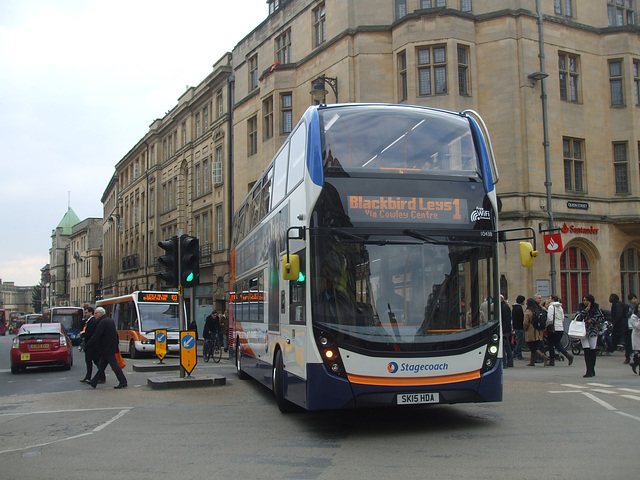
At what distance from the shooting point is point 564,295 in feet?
87.3

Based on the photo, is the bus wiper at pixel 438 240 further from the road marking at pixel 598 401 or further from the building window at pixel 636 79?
the building window at pixel 636 79

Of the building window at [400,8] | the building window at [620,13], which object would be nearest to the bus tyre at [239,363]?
the building window at [400,8]

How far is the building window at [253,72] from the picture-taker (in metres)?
38.5

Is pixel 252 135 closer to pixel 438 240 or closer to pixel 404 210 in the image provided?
pixel 404 210

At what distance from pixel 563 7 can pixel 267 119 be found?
14827 millimetres

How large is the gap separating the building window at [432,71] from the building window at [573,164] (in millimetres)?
5470

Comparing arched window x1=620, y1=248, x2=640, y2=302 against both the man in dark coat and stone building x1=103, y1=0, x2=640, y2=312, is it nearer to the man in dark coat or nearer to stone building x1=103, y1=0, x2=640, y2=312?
stone building x1=103, y1=0, x2=640, y2=312

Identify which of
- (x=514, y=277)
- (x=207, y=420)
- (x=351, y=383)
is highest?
(x=514, y=277)

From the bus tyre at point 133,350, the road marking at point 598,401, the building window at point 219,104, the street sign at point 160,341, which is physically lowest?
the bus tyre at point 133,350

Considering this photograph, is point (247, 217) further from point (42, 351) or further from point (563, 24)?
point (563, 24)

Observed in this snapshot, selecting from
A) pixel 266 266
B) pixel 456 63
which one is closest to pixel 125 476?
pixel 266 266

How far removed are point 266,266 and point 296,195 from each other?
2.76m

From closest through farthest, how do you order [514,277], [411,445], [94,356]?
[411,445], [94,356], [514,277]

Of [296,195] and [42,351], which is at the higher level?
[296,195]
